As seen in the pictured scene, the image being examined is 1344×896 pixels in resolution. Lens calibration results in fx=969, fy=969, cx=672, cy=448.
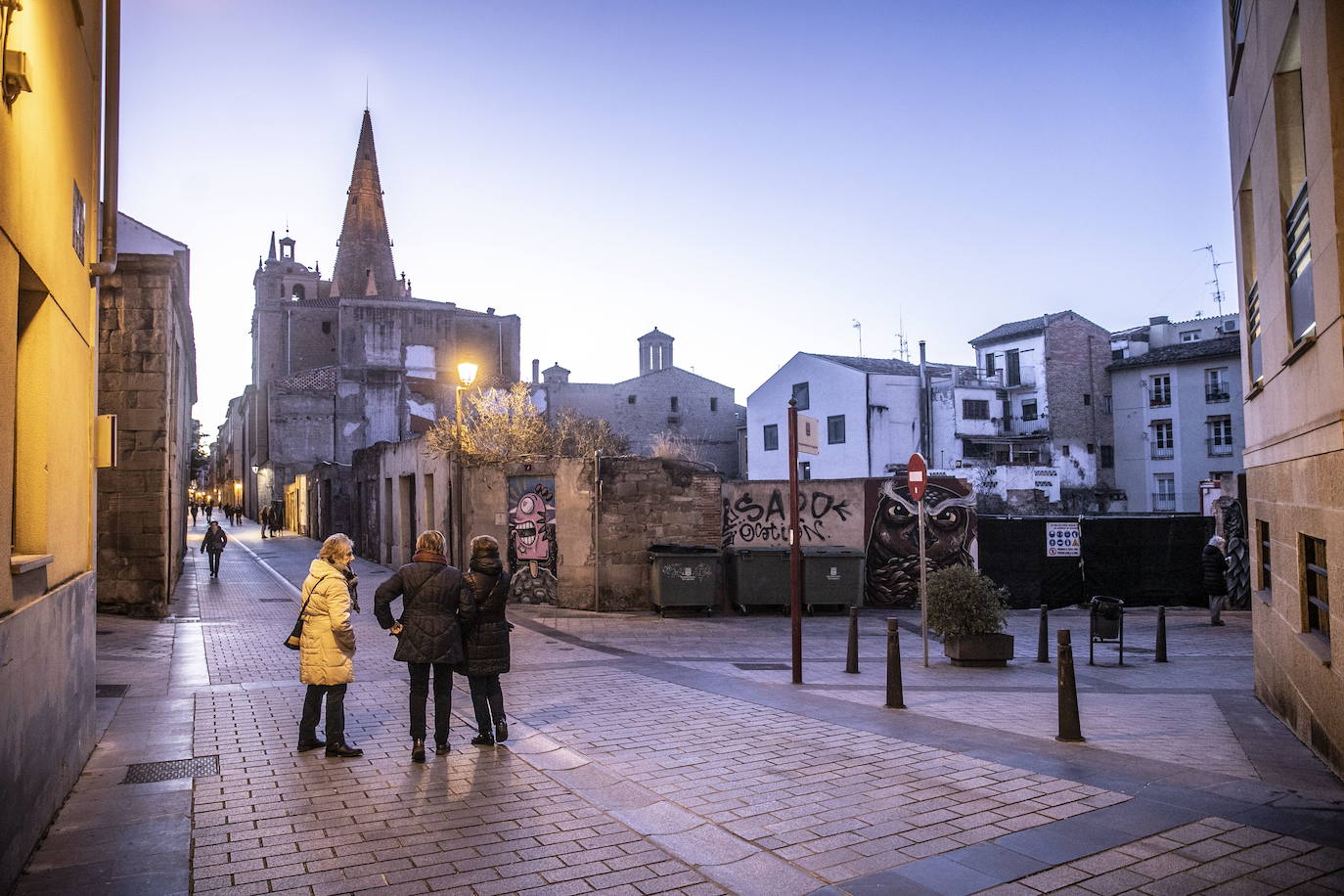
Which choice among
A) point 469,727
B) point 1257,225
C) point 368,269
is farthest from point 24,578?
point 368,269

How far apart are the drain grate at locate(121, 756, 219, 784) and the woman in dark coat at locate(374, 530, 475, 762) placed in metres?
1.33

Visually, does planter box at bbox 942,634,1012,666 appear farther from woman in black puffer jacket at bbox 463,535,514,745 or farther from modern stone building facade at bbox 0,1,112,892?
modern stone building facade at bbox 0,1,112,892

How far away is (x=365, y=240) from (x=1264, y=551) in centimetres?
6997

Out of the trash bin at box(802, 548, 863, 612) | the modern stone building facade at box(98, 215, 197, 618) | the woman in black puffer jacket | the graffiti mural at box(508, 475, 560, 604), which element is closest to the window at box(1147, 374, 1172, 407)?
the trash bin at box(802, 548, 863, 612)

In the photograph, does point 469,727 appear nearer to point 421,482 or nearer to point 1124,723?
point 1124,723

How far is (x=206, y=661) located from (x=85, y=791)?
5542 mm

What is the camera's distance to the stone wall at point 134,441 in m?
15.3

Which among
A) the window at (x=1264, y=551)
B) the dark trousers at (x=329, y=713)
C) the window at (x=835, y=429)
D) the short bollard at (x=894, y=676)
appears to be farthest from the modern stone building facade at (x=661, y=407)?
the dark trousers at (x=329, y=713)

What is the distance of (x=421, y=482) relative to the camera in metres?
22.7

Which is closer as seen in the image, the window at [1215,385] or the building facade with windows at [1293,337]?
the building facade with windows at [1293,337]

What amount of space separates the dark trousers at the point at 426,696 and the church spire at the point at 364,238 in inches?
2657

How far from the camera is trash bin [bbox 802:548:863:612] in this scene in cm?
1658

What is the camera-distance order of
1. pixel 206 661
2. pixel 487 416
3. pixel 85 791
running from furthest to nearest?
pixel 487 416 → pixel 206 661 → pixel 85 791

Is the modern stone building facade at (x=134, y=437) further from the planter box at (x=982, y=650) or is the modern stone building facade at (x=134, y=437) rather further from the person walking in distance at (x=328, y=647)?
the planter box at (x=982, y=650)
